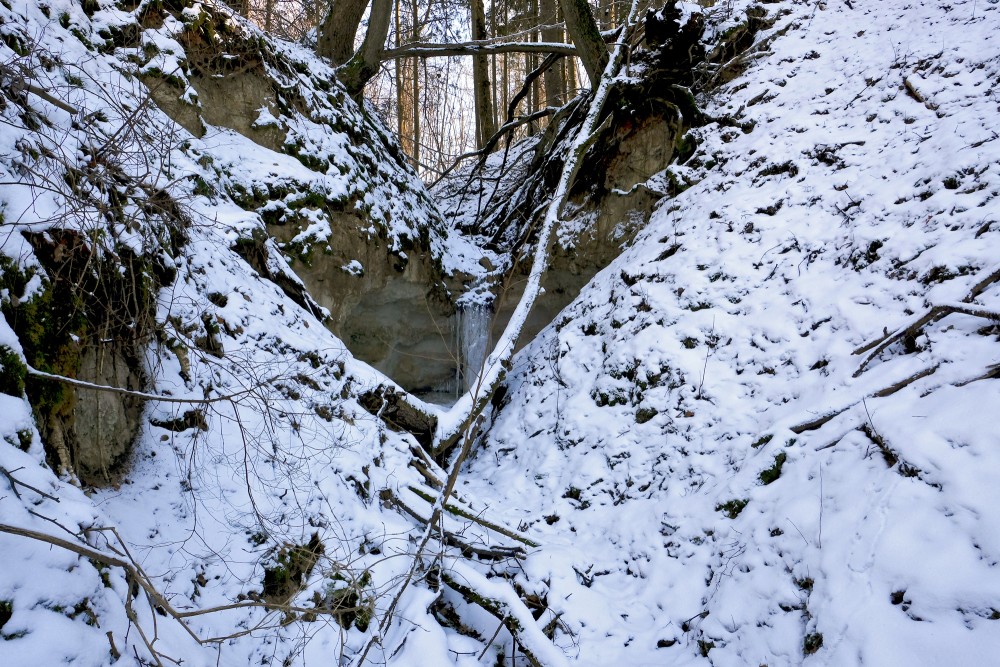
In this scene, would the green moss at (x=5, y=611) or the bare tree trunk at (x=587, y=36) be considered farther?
the bare tree trunk at (x=587, y=36)

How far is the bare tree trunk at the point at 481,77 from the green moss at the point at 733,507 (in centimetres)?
794

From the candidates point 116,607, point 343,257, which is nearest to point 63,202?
point 116,607

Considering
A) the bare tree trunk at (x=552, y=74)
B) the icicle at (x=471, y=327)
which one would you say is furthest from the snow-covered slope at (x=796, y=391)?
the bare tree trunk at (x=552, y=74)

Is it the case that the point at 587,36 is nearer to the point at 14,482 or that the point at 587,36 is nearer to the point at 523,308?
the point at 523,308

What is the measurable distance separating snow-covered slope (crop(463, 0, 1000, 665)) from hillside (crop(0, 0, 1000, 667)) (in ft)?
0.07

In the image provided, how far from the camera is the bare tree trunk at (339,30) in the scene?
672 cm

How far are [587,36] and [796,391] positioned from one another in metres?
5.13

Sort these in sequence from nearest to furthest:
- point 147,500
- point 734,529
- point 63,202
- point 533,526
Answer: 1. point 63,202
2. point 147,500
3. point 734,529
4. point 533,526

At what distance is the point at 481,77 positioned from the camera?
9.92m

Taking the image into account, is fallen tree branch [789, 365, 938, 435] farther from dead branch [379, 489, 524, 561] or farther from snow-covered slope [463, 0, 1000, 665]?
dead branch [379, 489, 524, 561]

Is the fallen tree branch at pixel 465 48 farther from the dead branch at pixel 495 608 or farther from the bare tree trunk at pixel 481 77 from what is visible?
the dead branch at pixel 495 608

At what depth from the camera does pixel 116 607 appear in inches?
71.4

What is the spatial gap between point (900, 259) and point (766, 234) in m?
1.21

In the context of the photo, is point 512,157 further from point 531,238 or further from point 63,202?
point 63,202
